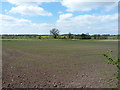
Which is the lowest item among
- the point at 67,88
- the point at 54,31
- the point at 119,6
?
the point at 67,88

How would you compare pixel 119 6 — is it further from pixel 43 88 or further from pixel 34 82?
pixel 34 82

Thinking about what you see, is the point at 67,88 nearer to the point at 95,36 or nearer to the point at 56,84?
the point at 56,84

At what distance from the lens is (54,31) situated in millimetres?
94562

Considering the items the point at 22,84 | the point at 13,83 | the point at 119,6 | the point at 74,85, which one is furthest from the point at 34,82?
the point at 119,6

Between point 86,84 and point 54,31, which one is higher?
point 54,31

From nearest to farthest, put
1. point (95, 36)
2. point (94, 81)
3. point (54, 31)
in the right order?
point (94, 81) < point (95, 36) < point (54, 31)

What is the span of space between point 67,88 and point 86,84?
646 millimetres

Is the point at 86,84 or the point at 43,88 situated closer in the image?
the point at 43,88

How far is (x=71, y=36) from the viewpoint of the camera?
79750mm

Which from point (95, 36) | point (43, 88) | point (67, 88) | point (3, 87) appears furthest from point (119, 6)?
point (95, 36)

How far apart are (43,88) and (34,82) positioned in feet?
1.93

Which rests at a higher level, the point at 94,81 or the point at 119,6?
the point at 119,6

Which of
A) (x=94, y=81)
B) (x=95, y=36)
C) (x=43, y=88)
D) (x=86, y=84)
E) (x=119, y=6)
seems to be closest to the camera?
(x=119, y=6)

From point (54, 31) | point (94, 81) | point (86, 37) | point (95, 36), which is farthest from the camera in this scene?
point (54, 31)
